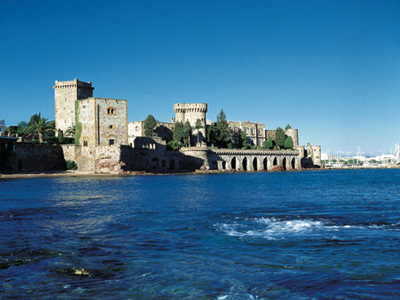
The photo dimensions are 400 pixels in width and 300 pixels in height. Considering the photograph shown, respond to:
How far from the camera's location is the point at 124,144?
190 feet

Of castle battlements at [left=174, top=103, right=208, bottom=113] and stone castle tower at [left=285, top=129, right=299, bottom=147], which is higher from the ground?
castle battlements at [left=174, top=103, right=208, bottom=113]

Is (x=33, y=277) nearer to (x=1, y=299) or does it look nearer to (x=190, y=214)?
(x=1, y=299)

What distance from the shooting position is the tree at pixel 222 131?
83000 millimetres

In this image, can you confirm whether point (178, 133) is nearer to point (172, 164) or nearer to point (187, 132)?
point (187, 132)

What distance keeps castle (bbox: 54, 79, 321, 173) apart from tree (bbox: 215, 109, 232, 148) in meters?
3.58

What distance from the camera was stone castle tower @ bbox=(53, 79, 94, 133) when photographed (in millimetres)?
63750

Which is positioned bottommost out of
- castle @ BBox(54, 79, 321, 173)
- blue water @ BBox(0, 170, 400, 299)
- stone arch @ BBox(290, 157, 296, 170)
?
blue water @ BBox(0, 170, 400, 299)

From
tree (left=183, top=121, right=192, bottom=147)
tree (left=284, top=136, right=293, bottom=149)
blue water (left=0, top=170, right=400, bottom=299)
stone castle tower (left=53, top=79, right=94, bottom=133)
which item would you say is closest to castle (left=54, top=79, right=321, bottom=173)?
stone castle tower (left=53, top=79, right=94, bottom=133)

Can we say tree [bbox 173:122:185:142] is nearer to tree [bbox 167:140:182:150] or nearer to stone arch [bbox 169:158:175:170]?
tree [bbox 167:140:182:150]

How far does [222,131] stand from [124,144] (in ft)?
94.6

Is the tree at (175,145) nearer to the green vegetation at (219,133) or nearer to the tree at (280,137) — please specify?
the green vegetation at (219,133)

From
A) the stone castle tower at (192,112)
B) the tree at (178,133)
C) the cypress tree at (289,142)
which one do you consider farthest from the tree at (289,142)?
the tree at (178,133)

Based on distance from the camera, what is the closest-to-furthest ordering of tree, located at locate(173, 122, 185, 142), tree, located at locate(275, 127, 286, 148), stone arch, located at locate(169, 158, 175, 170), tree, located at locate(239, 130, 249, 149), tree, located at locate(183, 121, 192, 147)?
stone arch, located at locate(169, 158, 175, 170) → tree, located at locate(183, 121, 192, 147) → tree, located at locate(173, 122, 185, 142) → tree, located at locate(239, 130, 249, 149) → tree, located at locate(275, 127, 286, 148)

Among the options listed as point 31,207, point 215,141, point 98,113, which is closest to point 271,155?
point 215,141
